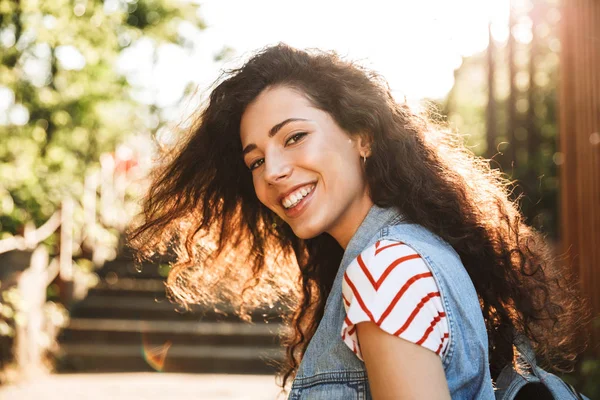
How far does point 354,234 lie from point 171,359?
21.8ft

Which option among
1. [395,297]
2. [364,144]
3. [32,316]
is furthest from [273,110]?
[32,316]

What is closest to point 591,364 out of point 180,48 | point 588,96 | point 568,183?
point 568,183

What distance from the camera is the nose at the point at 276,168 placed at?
2.07 meters

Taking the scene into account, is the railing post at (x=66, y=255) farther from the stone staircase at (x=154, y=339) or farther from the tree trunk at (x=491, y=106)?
the tree trunk at (x=491, y=106)

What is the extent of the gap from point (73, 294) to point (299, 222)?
8092mm

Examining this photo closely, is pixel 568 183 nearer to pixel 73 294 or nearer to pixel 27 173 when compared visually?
pixel 27 173

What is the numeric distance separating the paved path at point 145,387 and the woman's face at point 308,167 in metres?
4.68

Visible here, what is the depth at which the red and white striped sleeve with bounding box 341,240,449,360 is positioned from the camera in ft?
4.92

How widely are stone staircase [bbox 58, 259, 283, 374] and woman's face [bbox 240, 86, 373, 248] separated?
5516 mm

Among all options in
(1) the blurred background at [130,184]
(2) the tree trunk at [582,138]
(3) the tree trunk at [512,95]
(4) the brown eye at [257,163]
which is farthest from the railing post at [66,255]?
(4) the brown eye at [257,163]

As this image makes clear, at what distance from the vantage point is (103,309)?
9398 mm

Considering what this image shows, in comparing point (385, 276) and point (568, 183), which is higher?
point (385, 276)

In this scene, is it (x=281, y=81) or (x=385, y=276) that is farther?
(x=281, y=81)

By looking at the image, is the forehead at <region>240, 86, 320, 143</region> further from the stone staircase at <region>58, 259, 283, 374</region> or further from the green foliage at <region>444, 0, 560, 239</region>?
the stone staircase at <region>58, 259, 283, 374</region>
